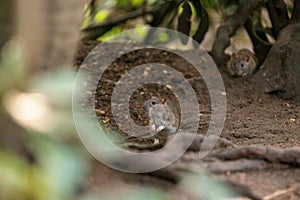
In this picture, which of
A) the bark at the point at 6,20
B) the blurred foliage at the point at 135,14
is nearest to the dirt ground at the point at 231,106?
the blurred foliage at the point at 135,14

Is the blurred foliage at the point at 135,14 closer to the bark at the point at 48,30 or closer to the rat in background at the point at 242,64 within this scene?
the rat in background at the point at 242,64

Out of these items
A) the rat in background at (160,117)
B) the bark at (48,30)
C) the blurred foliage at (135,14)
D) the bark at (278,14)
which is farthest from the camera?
the blurred foliage at (135,14)

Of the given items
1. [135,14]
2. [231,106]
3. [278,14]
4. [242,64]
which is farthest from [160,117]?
[135,14]

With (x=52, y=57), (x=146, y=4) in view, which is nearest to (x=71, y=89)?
(x=52, y=57)

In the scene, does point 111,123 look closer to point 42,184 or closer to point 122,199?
point 122,199

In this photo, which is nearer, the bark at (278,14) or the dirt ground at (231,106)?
the dirt ground at (231,106)

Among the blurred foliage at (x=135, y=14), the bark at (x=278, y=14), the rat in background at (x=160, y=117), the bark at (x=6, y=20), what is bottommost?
the blurred foliage at (x=135, y=14)

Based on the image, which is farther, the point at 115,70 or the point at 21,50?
the point at 115,70

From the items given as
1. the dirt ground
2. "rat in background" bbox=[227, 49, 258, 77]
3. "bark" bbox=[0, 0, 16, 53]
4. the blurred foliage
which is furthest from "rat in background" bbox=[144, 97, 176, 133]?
"bark" bbox=[0, 0, 16, 53]

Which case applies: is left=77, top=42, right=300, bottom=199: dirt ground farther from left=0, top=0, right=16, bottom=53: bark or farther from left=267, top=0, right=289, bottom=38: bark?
left=0, top=0, right=16, bottom=53: bark
